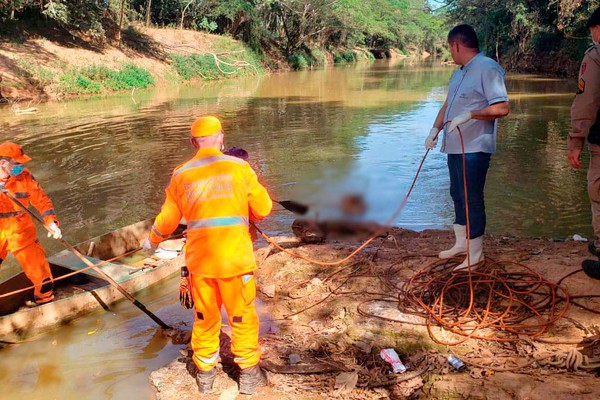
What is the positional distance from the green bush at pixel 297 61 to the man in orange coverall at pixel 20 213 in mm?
45862

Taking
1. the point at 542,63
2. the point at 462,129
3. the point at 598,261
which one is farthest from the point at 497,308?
the point at 542,63

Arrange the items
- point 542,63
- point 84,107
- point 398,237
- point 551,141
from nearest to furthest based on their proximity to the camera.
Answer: point 398,237
point 551,141
point 84,107
point 542,63

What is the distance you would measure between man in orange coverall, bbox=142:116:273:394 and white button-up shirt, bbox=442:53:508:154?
1.89m

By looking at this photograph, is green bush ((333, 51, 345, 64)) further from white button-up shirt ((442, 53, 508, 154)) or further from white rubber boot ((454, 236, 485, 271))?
white rubber boot ((454, 236, 485, 271))

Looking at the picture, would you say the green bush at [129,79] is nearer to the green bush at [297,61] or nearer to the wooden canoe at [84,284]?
the green bush at [297,61]

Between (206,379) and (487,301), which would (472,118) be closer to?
(487,301)

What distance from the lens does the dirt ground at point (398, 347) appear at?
313cm

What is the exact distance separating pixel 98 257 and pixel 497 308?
521cm

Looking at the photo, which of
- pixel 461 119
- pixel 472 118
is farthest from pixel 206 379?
pixel 472 118

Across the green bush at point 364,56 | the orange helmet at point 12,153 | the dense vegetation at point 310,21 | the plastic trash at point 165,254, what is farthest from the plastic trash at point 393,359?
the green bush at point 364,56

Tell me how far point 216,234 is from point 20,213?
9.59ft

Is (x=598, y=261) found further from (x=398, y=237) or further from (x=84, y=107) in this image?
(x=84, y=107)

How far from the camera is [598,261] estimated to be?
12.4 ft

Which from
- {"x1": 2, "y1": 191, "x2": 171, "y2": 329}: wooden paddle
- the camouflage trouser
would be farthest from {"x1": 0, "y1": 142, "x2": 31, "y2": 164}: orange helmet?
the camouflage trouser
